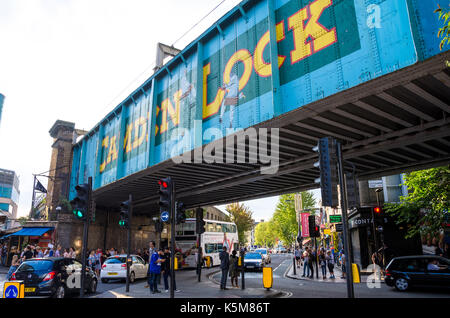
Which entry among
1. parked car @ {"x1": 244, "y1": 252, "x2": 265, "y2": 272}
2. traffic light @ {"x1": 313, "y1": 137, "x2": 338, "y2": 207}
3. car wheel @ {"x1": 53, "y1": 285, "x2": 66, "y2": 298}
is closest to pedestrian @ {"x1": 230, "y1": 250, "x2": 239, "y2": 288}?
car wheel @ {"x1": 53, "y1": 285, "x2": 66, "y2": 298}

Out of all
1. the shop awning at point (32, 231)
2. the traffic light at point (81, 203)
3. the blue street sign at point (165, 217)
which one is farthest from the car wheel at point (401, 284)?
the shop awning at point (32, 231)

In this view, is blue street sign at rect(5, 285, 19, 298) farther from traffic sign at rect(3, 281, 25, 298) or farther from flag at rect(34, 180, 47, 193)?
flag at rect(34, 180, 47, 193)

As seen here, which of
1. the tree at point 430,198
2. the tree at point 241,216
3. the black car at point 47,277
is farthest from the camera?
the tree at point 241,216

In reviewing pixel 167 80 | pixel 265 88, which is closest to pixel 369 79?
pixel 265 88

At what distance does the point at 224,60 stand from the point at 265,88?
10.2 ft

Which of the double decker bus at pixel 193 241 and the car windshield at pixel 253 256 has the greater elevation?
the double decker bus at pixel 193 241

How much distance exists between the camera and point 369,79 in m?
8.68

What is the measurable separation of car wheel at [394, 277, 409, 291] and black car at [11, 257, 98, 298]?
13.0m

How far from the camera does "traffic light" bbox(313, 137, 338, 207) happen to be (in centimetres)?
696

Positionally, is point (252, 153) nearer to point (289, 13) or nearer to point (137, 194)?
point (289, 13)

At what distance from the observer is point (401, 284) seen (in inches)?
538

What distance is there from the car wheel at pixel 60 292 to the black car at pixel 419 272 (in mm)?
12980

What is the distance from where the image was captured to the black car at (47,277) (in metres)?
10.5

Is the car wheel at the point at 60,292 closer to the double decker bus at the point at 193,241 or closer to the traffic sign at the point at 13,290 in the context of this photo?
the traffic sign at the point at 13,290
